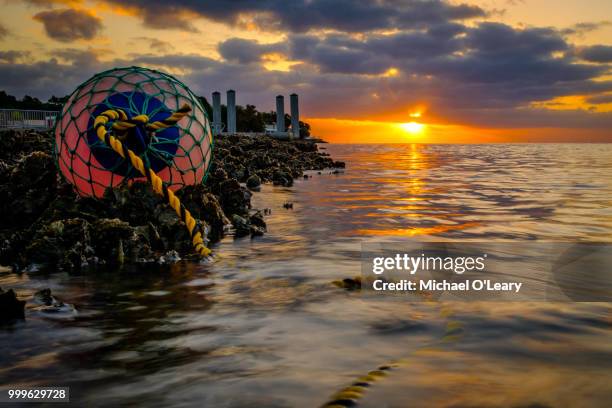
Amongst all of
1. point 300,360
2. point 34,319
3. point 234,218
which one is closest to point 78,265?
point 34,319

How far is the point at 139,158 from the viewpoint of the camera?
6367 millimetres

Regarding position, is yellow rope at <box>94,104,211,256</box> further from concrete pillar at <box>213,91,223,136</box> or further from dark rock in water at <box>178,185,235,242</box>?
concrete pillar at <box>213,91,223,136</box>

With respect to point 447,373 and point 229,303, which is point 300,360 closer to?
point 447,373

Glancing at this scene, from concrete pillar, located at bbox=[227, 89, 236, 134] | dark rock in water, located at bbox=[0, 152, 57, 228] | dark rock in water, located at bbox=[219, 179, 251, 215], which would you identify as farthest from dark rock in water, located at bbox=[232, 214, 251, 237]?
concrete pillar, located at bbox=[227, 89, 236, 134]

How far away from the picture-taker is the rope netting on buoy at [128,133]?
682 centimetres

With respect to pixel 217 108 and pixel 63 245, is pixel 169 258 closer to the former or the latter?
pixel 63 245

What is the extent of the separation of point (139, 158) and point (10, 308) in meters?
2.65

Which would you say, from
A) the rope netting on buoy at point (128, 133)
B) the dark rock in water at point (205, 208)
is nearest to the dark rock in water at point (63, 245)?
the rope netting on buoy at point (128, 133)

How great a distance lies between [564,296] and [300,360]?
Answer: 9.28 feet

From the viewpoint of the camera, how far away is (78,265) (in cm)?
582

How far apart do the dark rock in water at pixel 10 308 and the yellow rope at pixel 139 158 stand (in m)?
2.36

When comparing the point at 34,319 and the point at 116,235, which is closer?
the point at 34,319

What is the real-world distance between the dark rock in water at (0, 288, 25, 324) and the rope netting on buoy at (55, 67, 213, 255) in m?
2.53

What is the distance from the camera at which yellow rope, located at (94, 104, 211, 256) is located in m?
6.25
